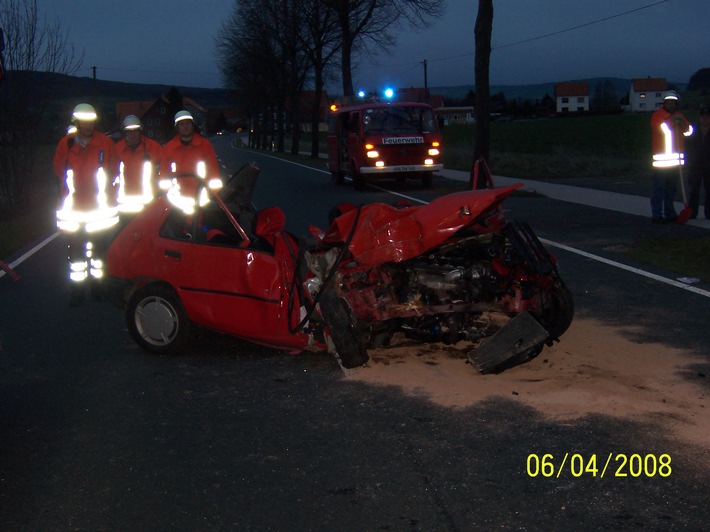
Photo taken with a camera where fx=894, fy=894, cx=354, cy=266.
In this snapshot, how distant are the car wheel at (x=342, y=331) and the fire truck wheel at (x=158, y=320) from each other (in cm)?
129

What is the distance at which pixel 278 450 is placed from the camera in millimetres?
4855

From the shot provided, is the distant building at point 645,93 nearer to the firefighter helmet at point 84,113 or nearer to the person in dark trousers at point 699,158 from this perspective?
the person in dark trousers at point 699,158

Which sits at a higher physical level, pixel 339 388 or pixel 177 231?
pixel 177 231

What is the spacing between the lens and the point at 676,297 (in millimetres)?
8648

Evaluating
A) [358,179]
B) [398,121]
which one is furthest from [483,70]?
[358,179]

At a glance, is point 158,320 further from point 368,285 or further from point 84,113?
point 84,113

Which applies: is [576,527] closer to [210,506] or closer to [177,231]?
[210,506]

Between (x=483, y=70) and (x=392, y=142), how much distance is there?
323cm

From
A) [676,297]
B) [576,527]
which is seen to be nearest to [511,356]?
[576,527]

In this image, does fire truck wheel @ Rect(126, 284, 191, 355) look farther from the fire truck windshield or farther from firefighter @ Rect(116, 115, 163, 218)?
the fire truck windshield

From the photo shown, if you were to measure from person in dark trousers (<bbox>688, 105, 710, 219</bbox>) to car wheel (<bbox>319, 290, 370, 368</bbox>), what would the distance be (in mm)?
9931

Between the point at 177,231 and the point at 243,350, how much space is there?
1.10m
